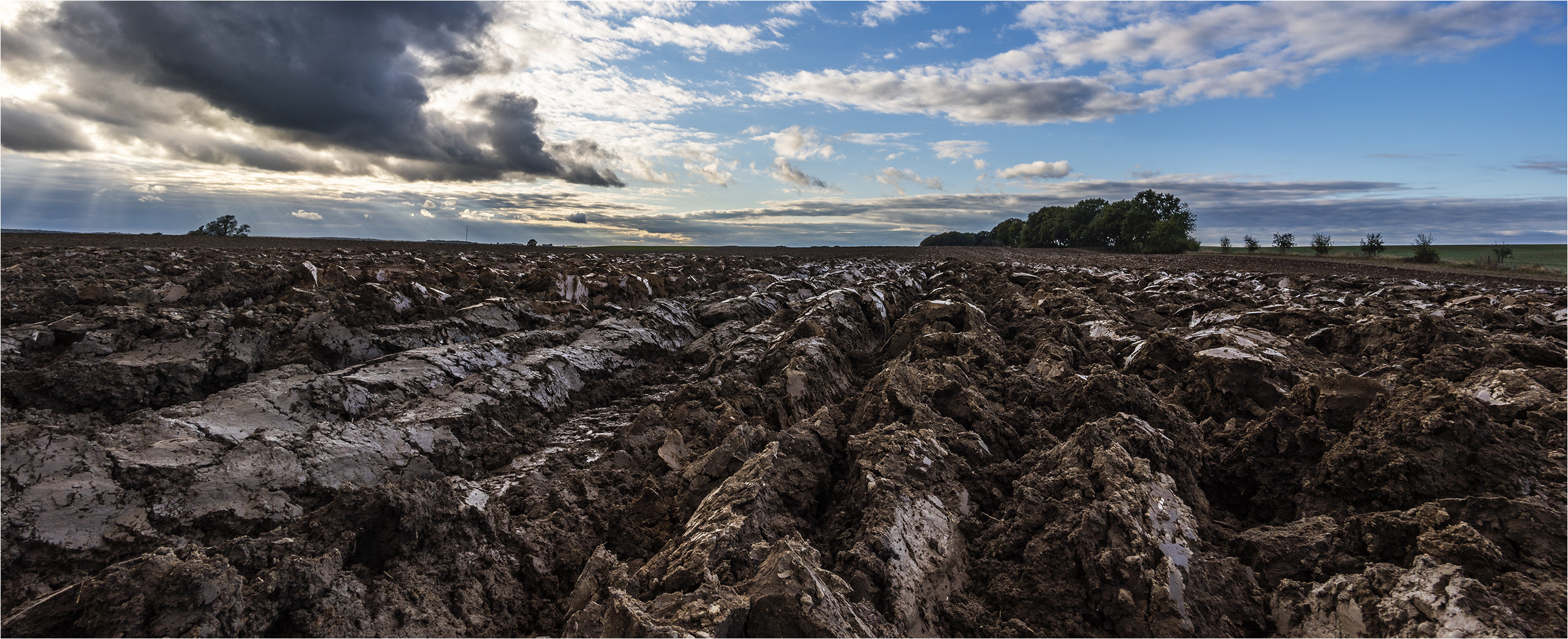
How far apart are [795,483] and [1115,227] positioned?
3486 inches

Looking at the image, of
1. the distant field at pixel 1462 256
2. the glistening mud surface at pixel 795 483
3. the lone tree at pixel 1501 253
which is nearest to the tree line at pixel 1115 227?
the distant field at pixel 1462 256

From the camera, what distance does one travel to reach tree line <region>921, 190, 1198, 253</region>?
215ft

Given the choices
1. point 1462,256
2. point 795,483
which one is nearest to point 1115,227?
point 1462,256

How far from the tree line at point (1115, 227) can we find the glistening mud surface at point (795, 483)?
66.4 meters

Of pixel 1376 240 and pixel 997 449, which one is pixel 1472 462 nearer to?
pixel 997 449

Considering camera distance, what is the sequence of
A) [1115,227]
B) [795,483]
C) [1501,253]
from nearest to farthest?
[795,483] < [1501,253] < [1115,227]

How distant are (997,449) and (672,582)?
8.69 ft

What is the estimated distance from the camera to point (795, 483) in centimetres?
374

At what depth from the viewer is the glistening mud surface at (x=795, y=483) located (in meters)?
2.62

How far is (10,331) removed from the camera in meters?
6.82

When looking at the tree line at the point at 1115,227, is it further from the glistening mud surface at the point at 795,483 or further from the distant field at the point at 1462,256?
the glistening mud surface at the point at 795,483

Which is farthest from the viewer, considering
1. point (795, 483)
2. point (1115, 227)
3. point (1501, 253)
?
point (1115, 227)

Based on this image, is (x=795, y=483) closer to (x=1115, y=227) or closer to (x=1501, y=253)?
(x=1501, y=253)

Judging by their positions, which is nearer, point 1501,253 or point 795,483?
point 795,483
